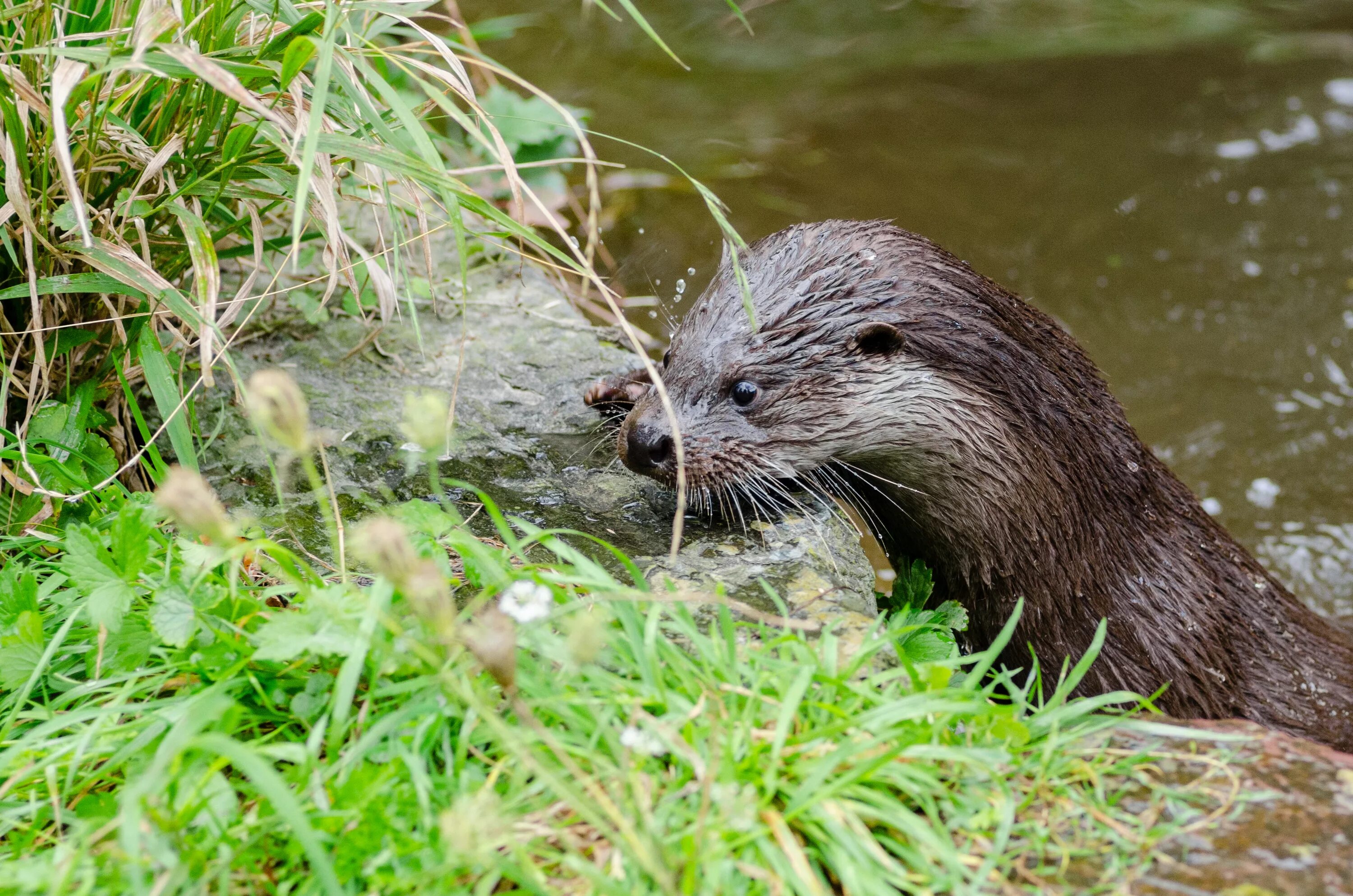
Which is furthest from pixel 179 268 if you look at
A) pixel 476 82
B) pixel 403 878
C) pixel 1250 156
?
pixel 1250 156

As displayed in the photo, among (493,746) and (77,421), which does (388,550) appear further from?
(77,421)

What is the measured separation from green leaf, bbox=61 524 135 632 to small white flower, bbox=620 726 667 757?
78cm

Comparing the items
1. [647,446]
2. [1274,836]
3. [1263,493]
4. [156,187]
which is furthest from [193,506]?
[1263,493]

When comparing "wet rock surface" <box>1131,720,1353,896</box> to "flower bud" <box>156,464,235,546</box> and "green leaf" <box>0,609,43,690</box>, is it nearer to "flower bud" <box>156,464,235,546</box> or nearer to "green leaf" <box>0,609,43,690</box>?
"flower bud" <box>156,464,235,546</box>

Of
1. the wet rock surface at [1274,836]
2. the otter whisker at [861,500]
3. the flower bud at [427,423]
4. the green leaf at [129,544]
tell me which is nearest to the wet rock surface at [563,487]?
the wet rock surface at [1274,836]

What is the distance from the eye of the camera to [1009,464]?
248 centimetres

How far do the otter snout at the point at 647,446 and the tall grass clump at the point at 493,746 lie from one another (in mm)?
484

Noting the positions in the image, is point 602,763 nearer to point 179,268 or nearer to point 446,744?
point 446,744

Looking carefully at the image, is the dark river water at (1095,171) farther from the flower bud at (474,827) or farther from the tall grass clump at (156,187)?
the flower bud at (474,827)

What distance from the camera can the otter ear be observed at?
2455 mm

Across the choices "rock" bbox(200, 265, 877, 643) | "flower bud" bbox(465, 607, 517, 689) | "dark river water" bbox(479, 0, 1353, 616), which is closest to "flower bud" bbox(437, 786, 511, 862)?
"flower bud" bbox(465, 607, 517, 689)

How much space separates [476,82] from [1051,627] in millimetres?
3803

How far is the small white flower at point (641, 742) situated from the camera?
1557 millimetres

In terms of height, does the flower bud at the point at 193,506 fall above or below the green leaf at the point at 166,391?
above
